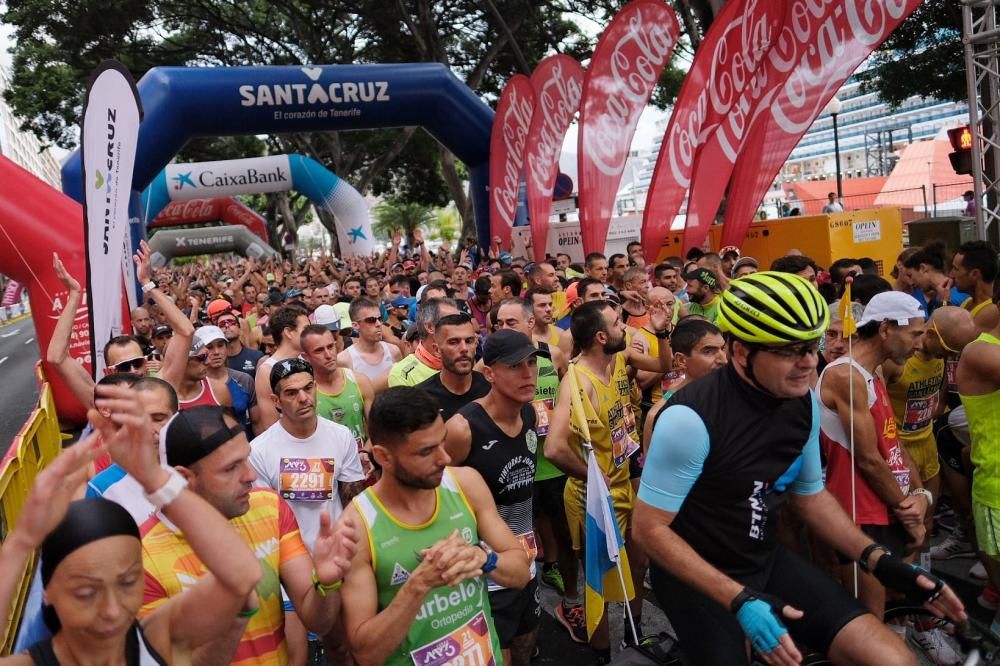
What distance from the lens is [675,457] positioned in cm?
256

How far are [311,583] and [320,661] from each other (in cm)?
239

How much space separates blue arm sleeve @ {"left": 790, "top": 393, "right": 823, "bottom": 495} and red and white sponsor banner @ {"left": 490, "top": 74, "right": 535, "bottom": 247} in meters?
12.1

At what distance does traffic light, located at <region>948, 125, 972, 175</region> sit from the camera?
31.0 feet

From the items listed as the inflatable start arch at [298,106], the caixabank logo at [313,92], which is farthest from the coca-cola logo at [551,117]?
the caixabank logo at [313,92]

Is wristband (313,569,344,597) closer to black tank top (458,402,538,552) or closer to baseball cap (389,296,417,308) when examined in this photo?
black tank top (458,402,538,552)

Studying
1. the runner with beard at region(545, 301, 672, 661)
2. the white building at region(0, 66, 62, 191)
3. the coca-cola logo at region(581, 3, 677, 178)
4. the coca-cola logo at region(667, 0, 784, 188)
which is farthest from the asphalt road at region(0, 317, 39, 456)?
the white building at region(0, 66, 62, 191)

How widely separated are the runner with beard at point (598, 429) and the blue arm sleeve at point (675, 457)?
1.45 metres

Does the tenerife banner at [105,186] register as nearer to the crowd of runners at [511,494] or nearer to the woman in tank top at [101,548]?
the crowd of runners at [511,494]

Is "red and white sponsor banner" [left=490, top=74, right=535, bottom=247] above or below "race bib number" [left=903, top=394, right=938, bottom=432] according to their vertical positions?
above

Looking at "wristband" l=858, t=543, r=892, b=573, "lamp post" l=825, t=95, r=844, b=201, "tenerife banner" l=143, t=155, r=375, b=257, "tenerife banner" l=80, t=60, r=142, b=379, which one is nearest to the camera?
"wristband" l=858, t=543, r=892, b=573

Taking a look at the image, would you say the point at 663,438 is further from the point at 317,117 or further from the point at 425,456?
the point at 317,117

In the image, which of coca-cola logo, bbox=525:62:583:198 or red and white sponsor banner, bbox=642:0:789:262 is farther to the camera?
coca-cola logo, bbox=525:62:583:198

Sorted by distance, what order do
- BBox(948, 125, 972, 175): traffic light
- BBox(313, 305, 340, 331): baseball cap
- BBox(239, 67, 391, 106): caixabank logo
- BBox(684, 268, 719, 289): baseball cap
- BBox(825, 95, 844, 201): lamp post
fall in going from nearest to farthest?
BBox(313, 305, 340, 331): baseball cap → BBox(684, 268, 719, 289): baseball cap → BBox(948, 125, 972, 175): traffic light → BBox(239, 67, 391, 106): caixabank logo → BBox(825, 95, 844, 201): lamp post

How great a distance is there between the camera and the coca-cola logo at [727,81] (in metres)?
Result: 9.61
